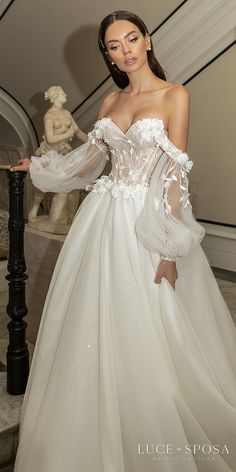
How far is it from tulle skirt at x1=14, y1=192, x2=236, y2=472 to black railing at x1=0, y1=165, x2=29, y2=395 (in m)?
0.31

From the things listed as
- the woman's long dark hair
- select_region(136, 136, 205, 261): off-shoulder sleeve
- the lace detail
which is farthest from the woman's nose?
the lace detail

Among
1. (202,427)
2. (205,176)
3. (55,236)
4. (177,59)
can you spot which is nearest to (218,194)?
(205,176)

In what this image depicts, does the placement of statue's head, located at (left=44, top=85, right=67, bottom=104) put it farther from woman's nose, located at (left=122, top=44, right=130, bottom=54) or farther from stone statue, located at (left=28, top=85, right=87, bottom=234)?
woman's nose, located at (left=122, top=44, right=130, bottom=54)

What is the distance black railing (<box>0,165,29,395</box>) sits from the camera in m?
2.42

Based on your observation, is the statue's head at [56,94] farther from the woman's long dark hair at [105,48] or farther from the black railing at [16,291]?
the black railing at [16,291]

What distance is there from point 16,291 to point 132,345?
2.78 ft

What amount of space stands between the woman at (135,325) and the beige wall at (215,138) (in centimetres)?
209

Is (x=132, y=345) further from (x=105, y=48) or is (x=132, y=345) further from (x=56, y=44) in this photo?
(x=56, y=44)

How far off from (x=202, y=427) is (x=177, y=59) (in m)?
3.47

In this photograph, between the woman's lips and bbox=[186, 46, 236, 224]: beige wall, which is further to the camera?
bbox=[186, 46, 236, 224]: beige wall

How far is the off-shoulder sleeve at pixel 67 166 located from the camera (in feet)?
7.97

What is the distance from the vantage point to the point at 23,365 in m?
2.54

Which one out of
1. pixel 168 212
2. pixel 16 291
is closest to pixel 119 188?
pixel 168 212

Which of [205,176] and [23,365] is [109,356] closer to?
[23,365]
